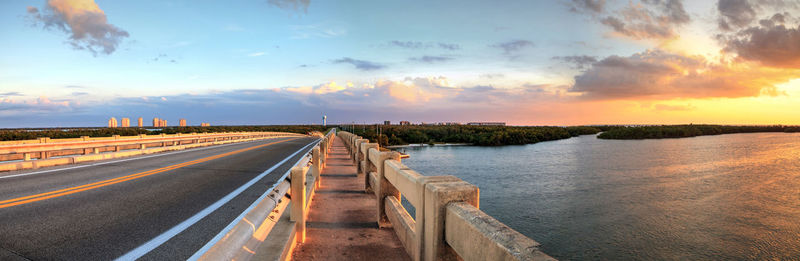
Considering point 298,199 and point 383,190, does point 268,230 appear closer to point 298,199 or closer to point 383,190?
point 298,199

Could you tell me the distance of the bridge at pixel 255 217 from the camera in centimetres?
255

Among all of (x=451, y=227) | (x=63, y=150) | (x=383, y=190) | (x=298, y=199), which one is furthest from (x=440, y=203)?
(x=63, y=150)

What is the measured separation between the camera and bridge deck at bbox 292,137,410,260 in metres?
3.94

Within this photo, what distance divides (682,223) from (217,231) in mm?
27539

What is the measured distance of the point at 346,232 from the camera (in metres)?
4.65

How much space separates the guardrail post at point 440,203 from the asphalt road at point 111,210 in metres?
3.06

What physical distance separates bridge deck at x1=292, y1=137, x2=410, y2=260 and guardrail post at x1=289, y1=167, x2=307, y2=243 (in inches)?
7.7

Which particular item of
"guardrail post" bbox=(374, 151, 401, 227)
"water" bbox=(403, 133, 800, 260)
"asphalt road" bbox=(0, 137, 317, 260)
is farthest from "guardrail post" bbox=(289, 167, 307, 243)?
"water" bbox=(403, 133, 800, 260)

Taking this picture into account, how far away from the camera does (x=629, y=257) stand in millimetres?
17719

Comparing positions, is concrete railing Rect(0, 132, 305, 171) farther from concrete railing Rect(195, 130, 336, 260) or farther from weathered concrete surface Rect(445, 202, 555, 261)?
weathered concrete surface Rect(445, 202, 555, 261)

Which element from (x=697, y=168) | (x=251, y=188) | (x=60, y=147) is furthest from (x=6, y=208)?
(x=697, y=168)

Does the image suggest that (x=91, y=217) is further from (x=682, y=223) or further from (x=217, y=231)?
(x=682, y=223)

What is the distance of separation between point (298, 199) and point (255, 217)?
4.22ft

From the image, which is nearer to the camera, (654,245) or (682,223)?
(654,245)
